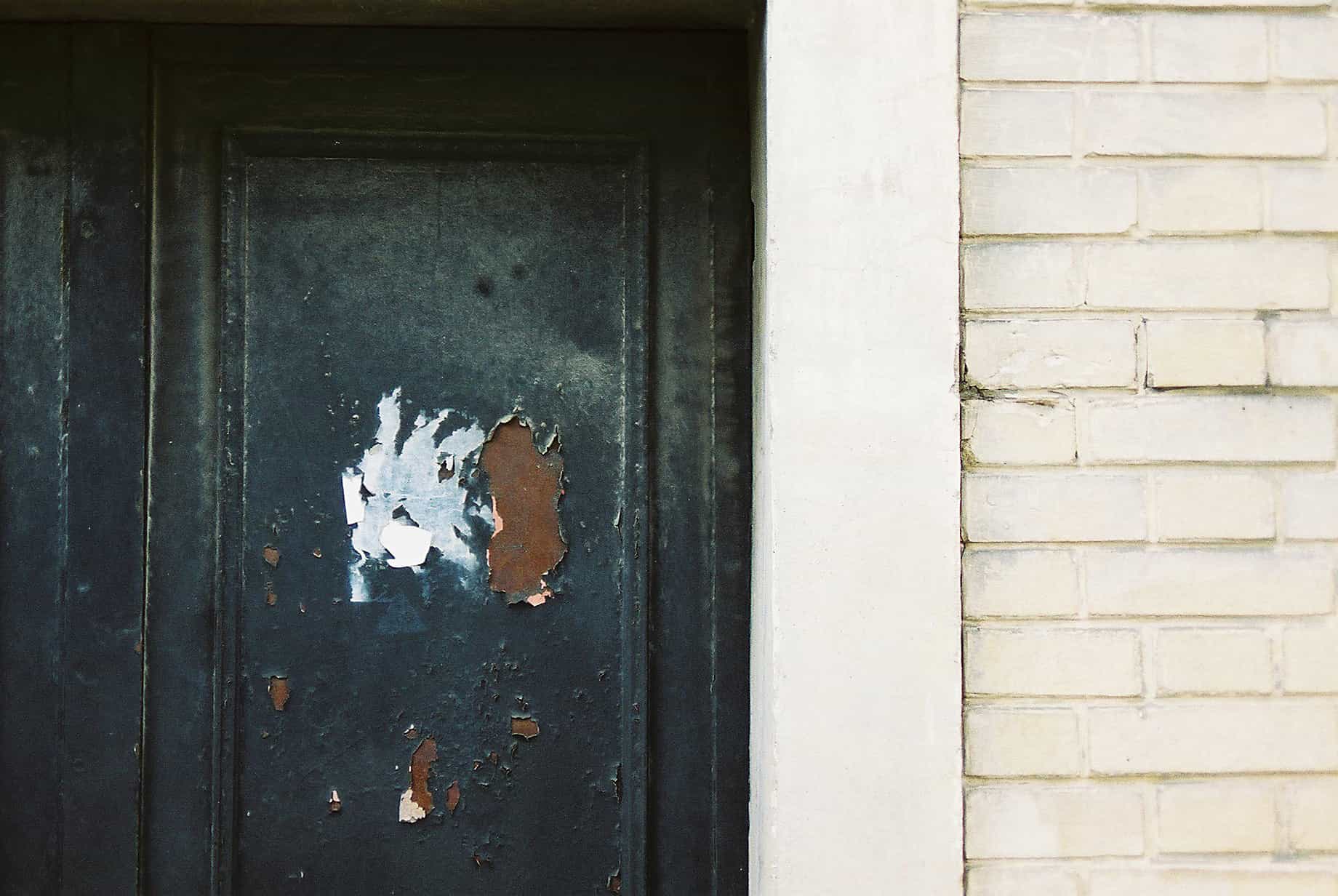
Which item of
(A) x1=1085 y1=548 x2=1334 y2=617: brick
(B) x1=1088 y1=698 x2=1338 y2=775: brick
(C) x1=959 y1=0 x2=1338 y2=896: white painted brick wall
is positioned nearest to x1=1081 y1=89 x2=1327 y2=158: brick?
(C) x1=959 y1=0 x2=1338 y2=896: white painted brick wall

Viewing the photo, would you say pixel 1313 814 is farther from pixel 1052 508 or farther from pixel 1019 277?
pixel 1019 277

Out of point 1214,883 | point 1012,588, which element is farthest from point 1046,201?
point 1214,883

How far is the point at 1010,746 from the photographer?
1422mm

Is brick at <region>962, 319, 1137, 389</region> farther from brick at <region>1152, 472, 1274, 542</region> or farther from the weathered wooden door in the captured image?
the weathered wooden door

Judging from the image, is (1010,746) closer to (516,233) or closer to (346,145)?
(516,233)

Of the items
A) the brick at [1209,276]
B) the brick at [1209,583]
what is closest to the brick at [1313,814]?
the brick at [1209,583]

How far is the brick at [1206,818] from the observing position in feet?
4.69

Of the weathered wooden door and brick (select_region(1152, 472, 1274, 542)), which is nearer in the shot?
brick (select_region(1152, 472, 1274, 542))

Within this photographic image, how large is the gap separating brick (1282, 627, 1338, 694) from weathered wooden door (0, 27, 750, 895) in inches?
31.6

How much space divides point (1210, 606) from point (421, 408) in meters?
1.24

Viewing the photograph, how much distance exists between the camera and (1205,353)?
1.45 m

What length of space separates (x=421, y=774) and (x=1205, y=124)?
5.14 ft

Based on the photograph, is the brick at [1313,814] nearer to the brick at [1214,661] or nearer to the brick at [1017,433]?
the brick at [1214,661]

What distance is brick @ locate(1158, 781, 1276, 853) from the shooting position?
1430mm
